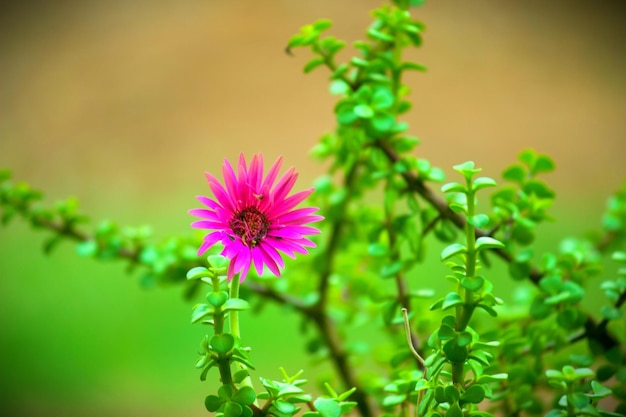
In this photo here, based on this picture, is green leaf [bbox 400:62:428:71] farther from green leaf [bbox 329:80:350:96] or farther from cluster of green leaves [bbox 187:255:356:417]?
cluster of green leaves [bbox 187:255:356:417]

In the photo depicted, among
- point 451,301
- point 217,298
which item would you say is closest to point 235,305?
point 217,298

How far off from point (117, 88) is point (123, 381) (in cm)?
71

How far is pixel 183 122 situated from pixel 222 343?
138 cm

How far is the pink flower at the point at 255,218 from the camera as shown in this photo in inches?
15.5

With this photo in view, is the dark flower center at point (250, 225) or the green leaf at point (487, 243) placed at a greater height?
the dark flower center at point (250, 225)

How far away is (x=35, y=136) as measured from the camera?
161 centimetres

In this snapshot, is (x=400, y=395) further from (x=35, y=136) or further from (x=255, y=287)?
(x=35, y=136)

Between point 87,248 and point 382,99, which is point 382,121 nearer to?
point 382,99

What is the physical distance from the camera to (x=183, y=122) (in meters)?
1.71

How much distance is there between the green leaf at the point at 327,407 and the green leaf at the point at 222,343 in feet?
0.22

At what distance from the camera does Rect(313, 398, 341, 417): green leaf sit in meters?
0.41

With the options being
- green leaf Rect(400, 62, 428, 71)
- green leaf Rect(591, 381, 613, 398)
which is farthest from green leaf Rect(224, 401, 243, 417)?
green leaf Rect(400, 62, 428, 71)

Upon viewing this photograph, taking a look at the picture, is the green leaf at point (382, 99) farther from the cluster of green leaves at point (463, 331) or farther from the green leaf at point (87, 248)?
the green leaf at point (87, 248)

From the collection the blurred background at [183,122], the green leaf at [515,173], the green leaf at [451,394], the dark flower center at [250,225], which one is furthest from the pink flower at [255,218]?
the blurred background at [183,122]
